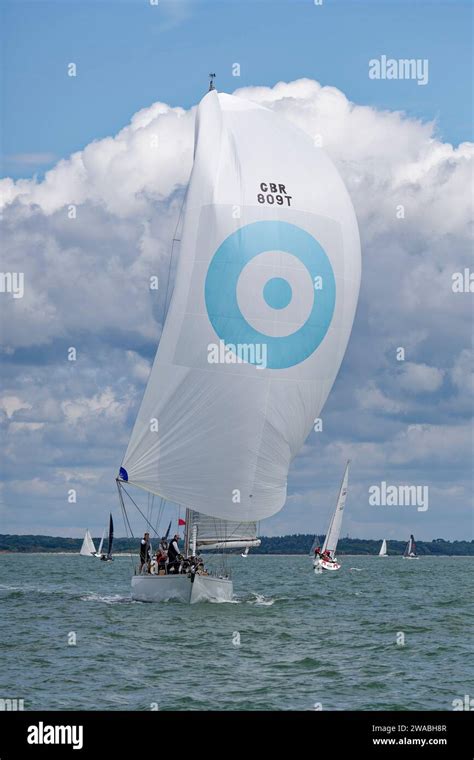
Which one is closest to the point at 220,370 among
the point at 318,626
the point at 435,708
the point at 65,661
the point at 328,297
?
the point at 328,297

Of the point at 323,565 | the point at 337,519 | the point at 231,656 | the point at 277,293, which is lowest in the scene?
the point at 231,656

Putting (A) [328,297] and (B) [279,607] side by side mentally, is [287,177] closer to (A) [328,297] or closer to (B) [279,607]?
(A) [328,297]

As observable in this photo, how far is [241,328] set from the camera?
3178cm

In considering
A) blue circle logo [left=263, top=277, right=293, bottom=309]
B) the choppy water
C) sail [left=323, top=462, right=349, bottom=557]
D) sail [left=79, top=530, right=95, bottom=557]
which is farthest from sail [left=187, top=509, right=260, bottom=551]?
sail [left=79, top=530, right=95, bottom=557]

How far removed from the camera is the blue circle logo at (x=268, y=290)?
3180 centimetres

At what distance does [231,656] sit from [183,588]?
830cm

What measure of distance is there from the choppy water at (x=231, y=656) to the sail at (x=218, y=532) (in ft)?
6.02

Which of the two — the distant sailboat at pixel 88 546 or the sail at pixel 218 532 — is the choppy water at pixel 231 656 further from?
the distant sailboat at pixel 88 546

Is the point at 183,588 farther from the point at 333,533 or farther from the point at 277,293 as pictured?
the point at 333,533

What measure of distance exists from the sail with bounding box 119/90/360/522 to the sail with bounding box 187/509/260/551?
2.04 m

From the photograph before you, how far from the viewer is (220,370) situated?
31750 mm

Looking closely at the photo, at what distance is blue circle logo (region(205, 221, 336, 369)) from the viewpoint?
31.8m

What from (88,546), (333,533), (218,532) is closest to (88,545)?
(88,546)

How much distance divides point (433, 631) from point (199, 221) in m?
12.9
